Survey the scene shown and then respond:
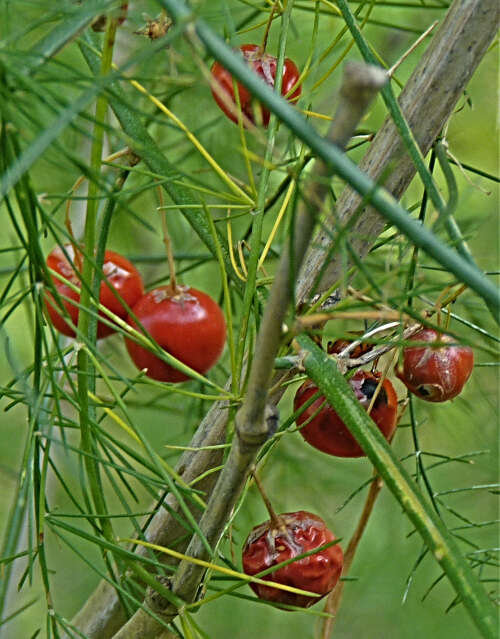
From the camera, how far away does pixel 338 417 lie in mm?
458

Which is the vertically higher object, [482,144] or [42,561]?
[482,144]

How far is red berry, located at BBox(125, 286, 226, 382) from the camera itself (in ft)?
1.67

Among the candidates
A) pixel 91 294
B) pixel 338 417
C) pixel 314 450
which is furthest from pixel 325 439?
pixel 314 450

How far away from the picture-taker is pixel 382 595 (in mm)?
1217

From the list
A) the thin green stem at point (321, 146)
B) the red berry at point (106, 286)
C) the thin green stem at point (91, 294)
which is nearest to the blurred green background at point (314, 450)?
the red berry at point (106, 286)

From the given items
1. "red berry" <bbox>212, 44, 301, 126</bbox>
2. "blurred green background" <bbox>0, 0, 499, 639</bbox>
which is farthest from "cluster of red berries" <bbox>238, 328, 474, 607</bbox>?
"blurred green background" <bbox>0, 0, 499, 639</bbox>

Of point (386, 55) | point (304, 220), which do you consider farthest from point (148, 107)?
point (304, 220)

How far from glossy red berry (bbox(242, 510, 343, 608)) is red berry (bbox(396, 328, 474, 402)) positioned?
0.27 feet

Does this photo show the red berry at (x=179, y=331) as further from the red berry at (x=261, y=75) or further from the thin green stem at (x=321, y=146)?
the thin green stem at (x=321, y=146)

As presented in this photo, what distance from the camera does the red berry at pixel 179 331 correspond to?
51cm

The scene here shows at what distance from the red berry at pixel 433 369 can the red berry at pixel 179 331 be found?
109 mm

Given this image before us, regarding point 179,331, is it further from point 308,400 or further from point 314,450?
point 314,450

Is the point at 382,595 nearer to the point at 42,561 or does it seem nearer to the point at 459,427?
the point at 459,427

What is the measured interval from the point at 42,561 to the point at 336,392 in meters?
0.16
